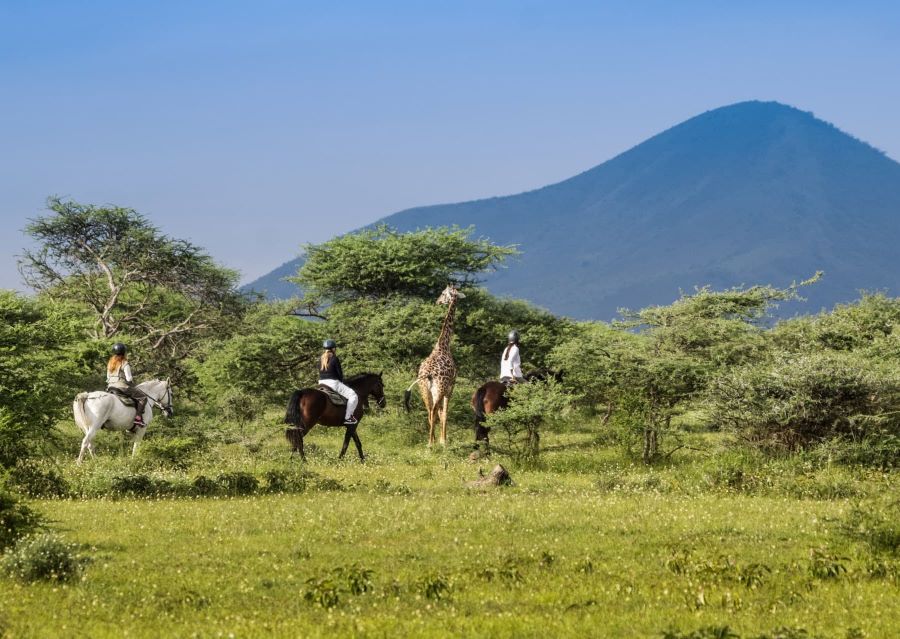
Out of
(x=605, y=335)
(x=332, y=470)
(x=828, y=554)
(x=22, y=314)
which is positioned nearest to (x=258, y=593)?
(x=828, y=554)

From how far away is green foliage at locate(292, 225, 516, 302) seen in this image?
40469mm

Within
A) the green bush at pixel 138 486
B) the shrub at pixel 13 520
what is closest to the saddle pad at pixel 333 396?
the green bush at pixel 138 486

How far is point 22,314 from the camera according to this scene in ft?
104

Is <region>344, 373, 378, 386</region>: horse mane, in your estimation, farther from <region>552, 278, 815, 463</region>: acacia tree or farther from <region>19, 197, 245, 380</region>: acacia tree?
<region>19, 197, 245, 380</region>: acacia tree

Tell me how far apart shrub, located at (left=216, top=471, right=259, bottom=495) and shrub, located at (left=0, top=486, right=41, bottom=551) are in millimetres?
5131

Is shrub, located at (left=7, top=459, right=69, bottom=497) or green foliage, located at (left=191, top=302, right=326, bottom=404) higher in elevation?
Answer: green foliage, located at (left=191, top=302, right=326, bottom=404)

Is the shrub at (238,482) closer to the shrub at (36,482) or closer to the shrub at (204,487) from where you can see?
the shrub at (204,487)

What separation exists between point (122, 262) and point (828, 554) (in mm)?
38847

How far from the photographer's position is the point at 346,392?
83.7 feet

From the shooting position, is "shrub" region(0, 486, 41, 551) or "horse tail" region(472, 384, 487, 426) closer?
"shrub" region(0, 486, 41, 551)

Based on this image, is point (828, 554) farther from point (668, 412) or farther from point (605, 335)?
point (605, 335)

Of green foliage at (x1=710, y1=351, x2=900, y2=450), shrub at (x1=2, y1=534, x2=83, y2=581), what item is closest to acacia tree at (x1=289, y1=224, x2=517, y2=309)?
green foliage at (x1=710, y1=351, x2=900, y2=450)

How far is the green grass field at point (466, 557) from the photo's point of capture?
414 inches

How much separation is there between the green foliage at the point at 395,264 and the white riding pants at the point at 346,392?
1465cm
